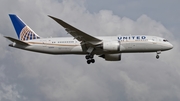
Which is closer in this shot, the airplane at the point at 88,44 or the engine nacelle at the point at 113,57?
the airplane at the point at 88,44

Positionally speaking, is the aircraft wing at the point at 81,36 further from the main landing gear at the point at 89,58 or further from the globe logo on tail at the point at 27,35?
the globe logo on tail at the point at 27,35

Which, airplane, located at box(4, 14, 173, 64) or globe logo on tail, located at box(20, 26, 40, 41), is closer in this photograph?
airplane, located at box(4, 14, 173, 64)

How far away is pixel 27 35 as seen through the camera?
66.5m

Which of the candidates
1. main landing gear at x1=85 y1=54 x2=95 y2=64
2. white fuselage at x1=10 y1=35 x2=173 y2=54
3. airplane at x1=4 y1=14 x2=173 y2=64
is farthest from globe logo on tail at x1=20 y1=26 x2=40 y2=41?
main landing gear at x1=85 y1=54 x2=95 y2=64

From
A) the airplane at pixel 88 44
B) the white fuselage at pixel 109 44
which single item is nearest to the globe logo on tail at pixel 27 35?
the airplane at pixel 88 44

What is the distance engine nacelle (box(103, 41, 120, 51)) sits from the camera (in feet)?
197

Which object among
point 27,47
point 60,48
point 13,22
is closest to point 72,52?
point 60,48

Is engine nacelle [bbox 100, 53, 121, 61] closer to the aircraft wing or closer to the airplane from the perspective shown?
the airplane

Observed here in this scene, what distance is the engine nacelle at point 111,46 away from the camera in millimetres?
59969

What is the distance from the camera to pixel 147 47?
200ft

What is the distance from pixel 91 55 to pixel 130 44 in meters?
6.15

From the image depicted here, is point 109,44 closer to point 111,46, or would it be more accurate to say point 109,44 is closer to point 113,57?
point 111,46

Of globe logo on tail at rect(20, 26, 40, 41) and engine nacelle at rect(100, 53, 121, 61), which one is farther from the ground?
globe logo on tail at rect(20, 26, 40, 41)

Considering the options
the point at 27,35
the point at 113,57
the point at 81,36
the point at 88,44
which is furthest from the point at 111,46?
the point at 27,35
